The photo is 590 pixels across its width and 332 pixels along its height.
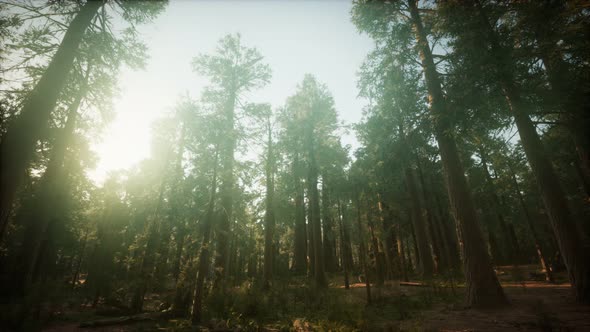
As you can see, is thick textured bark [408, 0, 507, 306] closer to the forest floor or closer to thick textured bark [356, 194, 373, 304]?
the forest floor

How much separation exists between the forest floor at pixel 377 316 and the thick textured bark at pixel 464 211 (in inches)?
20.6

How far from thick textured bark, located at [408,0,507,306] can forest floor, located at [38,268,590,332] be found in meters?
0.52

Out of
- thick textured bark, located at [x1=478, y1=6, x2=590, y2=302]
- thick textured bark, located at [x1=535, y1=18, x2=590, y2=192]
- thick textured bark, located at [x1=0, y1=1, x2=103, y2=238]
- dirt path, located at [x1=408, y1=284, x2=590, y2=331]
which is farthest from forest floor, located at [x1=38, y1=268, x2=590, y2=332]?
thick textured bark, located at [x1=535, y1=18, x2=590, y2=192]

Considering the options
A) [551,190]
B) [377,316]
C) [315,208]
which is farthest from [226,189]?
[551,190]

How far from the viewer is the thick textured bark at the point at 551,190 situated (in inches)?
273

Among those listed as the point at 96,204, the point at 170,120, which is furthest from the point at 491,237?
the point at 96,204

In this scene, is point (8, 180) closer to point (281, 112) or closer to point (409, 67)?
point (409, 67)

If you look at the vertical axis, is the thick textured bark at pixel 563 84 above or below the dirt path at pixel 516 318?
above

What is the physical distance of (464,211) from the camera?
8.23 m

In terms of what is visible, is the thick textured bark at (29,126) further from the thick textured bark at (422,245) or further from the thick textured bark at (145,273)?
the thick textured bark at (422,245)

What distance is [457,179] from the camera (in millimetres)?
8586

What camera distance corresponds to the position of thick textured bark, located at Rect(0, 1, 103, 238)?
521 centimetres

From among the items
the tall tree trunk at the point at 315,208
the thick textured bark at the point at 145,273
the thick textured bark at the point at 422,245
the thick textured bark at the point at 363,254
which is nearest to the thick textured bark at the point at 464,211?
the thick textured bark at the point at 363,254

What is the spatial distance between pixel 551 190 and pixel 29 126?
15.5m
